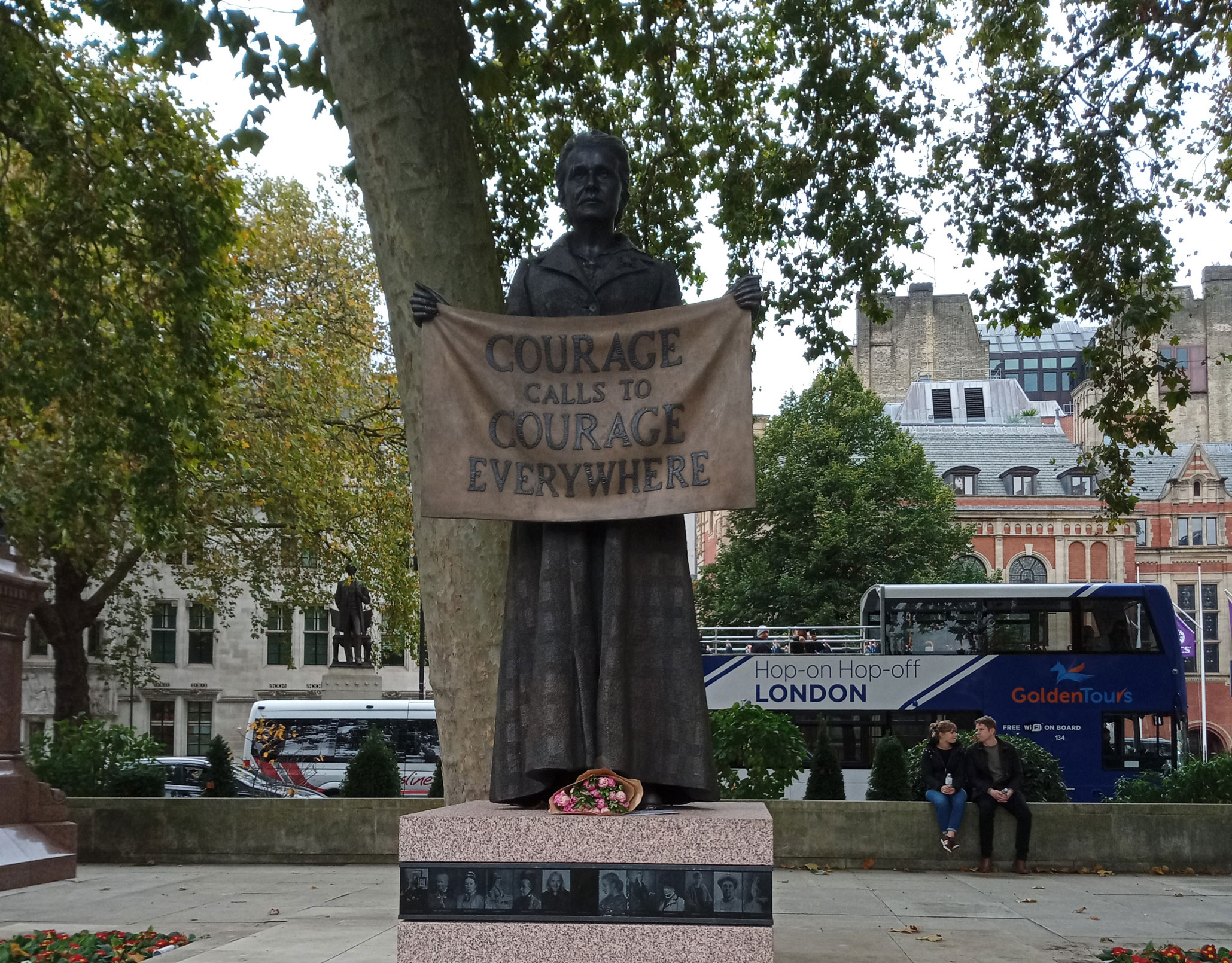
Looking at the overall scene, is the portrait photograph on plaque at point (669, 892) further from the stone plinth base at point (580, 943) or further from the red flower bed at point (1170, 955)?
the red flower bed at point (1170, 955)

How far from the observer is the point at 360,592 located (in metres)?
26.4

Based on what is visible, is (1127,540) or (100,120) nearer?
(100,120)

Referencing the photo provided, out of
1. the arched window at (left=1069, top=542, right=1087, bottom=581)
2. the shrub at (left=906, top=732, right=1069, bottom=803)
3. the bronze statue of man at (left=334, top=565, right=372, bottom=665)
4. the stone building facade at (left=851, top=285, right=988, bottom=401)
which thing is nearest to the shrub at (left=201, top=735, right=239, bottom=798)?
the shrub at (left=906, top=732, right=1069, bottom=803)

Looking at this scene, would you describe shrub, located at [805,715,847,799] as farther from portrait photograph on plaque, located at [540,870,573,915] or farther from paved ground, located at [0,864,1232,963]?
portrait photograph on plaque, located at [540,870,573,915]

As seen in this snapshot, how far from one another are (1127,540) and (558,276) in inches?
2113

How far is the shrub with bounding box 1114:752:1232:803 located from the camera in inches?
566

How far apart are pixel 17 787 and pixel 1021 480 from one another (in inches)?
2001

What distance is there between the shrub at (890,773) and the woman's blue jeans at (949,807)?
143cm

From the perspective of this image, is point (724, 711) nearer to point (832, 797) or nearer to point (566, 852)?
point (832, 797)

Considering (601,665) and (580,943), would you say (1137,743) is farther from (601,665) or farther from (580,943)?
(580,943)

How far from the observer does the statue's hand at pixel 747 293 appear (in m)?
5.02

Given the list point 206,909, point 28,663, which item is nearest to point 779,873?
point 206,909

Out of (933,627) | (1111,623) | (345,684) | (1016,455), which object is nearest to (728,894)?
(1111,623)

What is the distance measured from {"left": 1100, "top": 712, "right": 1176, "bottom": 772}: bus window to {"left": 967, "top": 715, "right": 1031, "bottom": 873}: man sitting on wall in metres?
8.66
